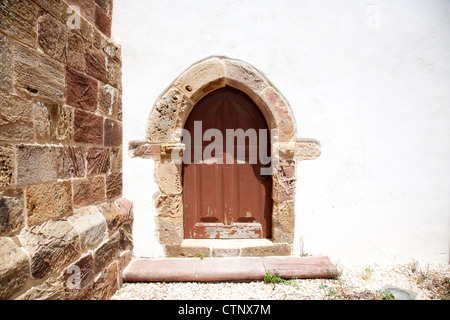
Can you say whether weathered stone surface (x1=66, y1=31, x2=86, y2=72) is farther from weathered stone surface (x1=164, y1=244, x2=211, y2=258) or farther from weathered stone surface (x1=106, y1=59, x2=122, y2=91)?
weathered stone surface (x1=164, y1=244, x2=211, y2=258)

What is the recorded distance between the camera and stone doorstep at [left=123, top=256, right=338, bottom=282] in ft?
7.57

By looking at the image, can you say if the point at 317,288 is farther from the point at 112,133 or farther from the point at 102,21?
the point at 102,21

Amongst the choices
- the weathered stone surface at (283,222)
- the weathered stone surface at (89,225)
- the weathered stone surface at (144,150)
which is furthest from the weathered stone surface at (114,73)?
the weathered stone surface at (283,222)

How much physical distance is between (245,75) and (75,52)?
1491mm

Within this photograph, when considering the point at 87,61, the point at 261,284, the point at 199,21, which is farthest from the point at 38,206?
the point at 199,21

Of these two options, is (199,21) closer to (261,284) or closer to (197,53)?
(197,53)

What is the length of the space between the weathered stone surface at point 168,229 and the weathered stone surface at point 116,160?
64 centimetres

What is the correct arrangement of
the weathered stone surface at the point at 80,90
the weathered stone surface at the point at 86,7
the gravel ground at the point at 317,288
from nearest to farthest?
the weathered stone surface at the point at 80,90
the weathered stone surface at the point at 86,7
the gravel ground at the point at 317,288

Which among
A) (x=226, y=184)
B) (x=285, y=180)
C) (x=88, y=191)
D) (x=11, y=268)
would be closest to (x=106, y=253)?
(x=88, y=191)

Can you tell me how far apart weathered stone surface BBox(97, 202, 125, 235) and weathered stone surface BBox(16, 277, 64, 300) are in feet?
1.99

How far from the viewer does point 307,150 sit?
8.35 feet

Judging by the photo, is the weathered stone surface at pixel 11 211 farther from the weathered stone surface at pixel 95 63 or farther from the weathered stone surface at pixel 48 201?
the weathered stone surface at pixel 95 63

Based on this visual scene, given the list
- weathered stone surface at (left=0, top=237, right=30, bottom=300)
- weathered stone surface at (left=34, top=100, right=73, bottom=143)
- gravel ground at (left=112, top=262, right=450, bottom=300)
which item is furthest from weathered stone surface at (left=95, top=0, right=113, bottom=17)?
gravel ground at (left=112, top=262, right=450, bottom=300)

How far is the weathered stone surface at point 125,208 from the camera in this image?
2398 mm
